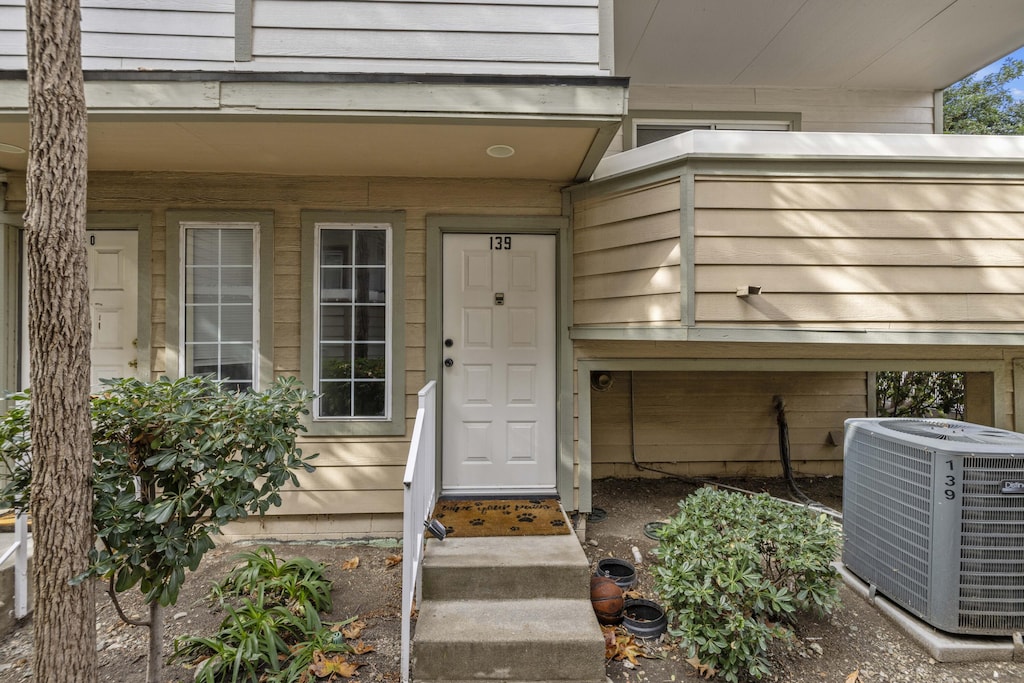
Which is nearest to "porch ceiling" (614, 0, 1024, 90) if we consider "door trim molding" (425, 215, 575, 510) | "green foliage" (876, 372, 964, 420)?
"door trim molding" (425, 215, 575, 510)

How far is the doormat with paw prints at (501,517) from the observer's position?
3.01 m

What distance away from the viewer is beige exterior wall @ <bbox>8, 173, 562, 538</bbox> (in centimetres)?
358

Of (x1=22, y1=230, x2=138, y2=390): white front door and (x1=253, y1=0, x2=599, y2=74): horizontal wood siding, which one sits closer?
(x1=253, y1=0, x2=599, y2=74): horizontal wood siding

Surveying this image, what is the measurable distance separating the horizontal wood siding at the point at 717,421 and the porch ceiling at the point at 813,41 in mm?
2735

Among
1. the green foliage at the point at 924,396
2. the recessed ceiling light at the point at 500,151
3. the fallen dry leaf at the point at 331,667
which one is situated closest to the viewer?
the fallen dry leaf at the point at 331,667

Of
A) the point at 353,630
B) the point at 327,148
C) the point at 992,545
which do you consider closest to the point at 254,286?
the point at 327,148

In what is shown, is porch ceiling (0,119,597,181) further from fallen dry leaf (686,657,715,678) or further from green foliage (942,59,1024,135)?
green foliage (942,59,1024,135)

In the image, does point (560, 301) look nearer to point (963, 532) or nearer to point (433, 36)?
point (433, 36)

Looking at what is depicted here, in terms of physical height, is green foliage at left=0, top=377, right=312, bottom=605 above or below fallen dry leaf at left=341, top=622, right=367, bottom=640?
above

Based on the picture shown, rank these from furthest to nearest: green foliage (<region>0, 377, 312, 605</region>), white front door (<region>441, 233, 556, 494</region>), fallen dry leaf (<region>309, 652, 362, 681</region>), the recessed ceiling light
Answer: white front door (<region>441, 233, 556, 494</region>), the recessed ceiling light, fallen dry leaf (<region>309, 652, 362, 681</region>), green foliage (<region>0, 377, 312, 605</region>)

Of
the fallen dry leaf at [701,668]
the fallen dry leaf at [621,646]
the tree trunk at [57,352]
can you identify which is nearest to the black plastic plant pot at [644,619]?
the fallen dry leaf at [621,646]

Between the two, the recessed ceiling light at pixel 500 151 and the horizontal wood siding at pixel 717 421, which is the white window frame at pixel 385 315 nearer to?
the recessed ceiling light at pixel 500 151

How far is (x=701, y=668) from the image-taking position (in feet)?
7.39

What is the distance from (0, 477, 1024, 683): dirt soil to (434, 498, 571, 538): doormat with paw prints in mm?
437
